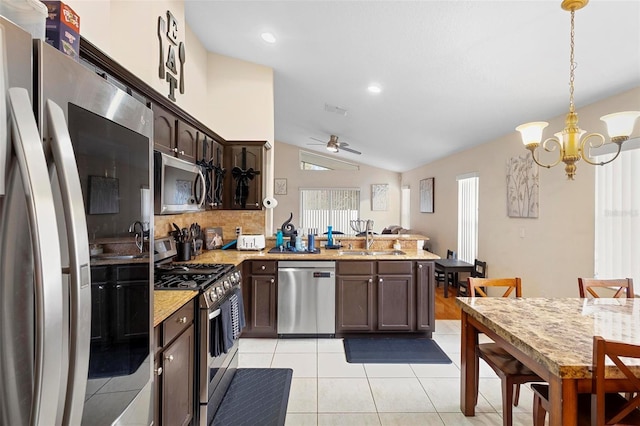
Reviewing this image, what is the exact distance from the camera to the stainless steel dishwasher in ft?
11.2

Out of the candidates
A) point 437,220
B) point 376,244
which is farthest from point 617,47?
point 437,220

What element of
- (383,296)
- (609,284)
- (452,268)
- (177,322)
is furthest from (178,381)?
(452,268)

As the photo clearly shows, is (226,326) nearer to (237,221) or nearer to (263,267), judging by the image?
(263,267)

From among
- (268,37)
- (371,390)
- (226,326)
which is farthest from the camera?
(268,37)

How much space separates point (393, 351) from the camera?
317cm

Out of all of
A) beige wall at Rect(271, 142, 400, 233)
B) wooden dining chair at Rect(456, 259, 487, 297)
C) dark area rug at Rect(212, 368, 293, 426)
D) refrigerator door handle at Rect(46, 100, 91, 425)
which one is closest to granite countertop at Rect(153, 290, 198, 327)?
refrigerator door handle at Rect(46, 100, 91, 425)

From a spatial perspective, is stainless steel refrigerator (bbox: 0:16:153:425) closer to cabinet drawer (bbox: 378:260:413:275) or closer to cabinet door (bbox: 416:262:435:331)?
cabinet drawer (bbox: 378:260:413:275)

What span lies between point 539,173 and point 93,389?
14.4 feet

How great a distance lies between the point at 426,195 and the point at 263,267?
5.04 metres

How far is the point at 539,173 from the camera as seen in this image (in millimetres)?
3719

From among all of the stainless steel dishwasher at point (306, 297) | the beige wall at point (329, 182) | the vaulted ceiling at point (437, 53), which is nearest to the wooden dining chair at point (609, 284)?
the vaulted ceiling at point (437, 53)

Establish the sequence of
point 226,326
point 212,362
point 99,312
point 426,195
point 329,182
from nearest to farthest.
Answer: point 99,312, point 212,362, point 226,326, point 426,195, point 329,182

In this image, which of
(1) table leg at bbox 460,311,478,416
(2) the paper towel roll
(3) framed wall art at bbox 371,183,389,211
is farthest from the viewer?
(3) framed wall art at bbox 371,183,389,211

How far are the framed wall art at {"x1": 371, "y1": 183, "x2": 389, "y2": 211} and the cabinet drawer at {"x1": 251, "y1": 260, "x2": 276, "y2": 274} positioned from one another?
241 inches
